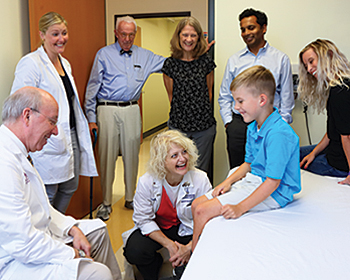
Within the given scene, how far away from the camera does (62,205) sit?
2.59 m

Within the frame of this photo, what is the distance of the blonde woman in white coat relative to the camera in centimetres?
227

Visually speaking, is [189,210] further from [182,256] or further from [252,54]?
[252,54]

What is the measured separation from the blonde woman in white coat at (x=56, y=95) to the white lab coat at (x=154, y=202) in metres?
0.64

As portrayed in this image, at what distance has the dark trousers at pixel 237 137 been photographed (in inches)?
108

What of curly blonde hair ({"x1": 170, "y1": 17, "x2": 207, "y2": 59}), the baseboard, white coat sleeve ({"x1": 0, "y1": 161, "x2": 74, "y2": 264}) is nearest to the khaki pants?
curly blonde hair ({"x1": 170, "y1": 17, "x2": 207, "y2": 59})

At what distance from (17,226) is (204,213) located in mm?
855

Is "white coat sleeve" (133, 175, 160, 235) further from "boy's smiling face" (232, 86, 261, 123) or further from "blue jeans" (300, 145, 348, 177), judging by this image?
"blue jeans" (300, 145, 348, 177)

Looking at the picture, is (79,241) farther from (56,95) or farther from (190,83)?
(190,83)

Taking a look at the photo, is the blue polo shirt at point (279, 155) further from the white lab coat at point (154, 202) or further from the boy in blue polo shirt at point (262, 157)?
the white lab coat at point (154, 202)

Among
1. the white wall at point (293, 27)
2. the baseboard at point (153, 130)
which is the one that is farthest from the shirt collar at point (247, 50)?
the baseboard at point (153, 130)

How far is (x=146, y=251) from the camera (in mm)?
2027

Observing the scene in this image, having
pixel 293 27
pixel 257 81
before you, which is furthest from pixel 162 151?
pixel 293 27

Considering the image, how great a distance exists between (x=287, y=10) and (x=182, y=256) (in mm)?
2134

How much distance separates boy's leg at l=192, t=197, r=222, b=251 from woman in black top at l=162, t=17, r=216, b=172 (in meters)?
1.09
